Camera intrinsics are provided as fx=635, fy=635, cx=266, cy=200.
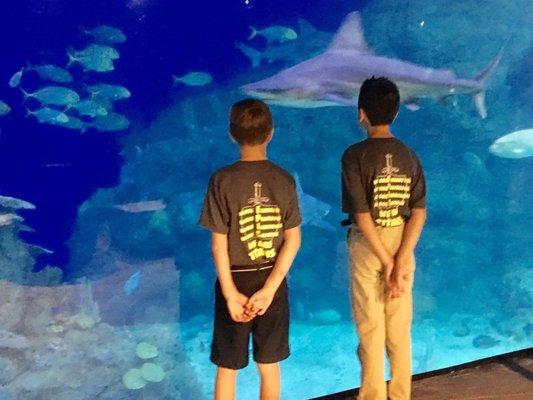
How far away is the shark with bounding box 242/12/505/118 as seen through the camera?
393 cm

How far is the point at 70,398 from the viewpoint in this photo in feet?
12.0

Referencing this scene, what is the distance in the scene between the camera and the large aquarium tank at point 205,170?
3469 millimetres

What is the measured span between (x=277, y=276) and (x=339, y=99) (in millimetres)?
1580

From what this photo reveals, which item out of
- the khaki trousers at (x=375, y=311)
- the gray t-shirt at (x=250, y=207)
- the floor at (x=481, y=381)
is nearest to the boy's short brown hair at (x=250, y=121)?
the gray t-shirt at (x=250, y=207)

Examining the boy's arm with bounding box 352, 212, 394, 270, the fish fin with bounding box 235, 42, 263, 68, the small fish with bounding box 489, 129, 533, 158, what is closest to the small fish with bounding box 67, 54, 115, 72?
the fish fin with bounding box 235, 42, 263, 68

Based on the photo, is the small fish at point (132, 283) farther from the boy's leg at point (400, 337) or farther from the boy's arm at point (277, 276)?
the boy's leg at point (400, 337)

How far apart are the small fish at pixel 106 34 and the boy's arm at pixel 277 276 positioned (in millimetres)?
1496

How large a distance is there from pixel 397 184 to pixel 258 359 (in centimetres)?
109

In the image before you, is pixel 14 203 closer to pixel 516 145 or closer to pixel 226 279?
pixel 226 279

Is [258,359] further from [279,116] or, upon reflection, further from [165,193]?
[279,116]

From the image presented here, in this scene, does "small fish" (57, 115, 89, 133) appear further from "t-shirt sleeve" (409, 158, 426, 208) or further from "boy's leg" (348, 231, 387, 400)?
"t-shirt sleeve" (409, 158, 426, 208)

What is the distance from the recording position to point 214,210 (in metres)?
2.82

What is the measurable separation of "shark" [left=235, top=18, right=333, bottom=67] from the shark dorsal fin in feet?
0.18

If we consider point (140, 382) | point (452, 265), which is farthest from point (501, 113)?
point (140, 382)
